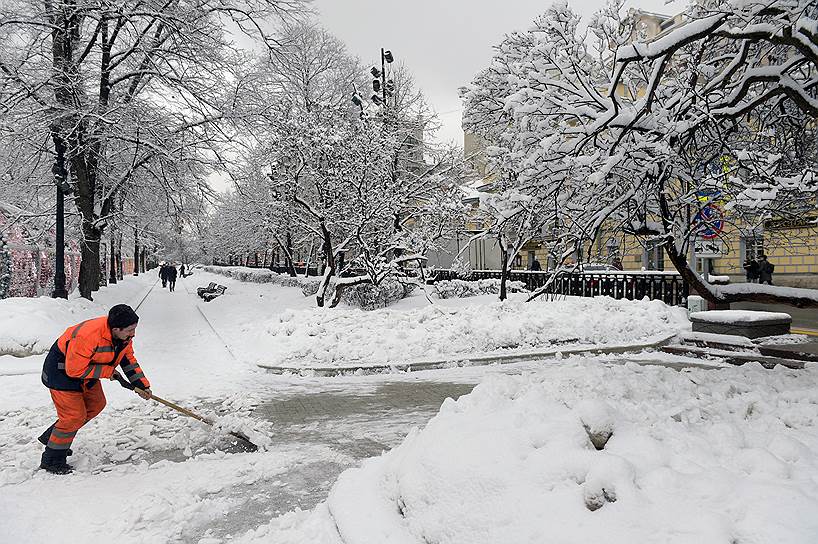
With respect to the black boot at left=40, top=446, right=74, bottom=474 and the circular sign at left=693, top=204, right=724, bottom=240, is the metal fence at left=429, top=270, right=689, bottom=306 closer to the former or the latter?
the circular sign at left=693, top=204, right=724, bottom=240

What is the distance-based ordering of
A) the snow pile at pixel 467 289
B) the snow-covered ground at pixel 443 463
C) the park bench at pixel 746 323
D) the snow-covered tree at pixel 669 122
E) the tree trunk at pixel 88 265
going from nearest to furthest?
1. the snow-covered ground at pixel 443 463
2. the snow-covered tree at pixel 669 122
3. the park bench at pixel 746 323
4. the tree trunk at pixel 88 265
5. the snow pile at pixel 467 289

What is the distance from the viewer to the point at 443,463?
12.4 ft

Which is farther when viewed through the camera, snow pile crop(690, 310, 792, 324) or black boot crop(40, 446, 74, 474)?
snow pile crop(690, 310, 792, 324)

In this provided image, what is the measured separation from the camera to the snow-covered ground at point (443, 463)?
2969mm

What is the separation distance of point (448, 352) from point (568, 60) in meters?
6.66

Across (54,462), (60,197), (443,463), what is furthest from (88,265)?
(443,463)

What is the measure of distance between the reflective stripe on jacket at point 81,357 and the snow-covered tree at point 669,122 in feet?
15.0

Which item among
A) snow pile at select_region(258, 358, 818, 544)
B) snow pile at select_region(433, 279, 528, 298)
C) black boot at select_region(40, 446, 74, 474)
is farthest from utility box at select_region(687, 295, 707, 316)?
black boot at select_region(40, 446, 74, 474)

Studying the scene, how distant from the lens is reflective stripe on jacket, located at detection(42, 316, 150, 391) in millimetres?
5375

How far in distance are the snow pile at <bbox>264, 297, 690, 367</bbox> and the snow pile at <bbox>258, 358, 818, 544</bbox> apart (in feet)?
20.5

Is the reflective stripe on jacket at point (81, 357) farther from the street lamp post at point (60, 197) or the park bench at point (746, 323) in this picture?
the park bench at point (746, 323)

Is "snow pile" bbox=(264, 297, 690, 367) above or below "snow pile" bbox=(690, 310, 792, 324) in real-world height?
below

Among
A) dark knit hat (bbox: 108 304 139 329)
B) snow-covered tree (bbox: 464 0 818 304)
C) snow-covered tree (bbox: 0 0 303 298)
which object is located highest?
snow-covered tree (bbox: 0 0 303 298)

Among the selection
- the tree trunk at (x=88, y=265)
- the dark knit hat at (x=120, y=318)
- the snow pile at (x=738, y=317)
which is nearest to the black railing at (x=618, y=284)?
the snow pile at (x=738, y=317)
